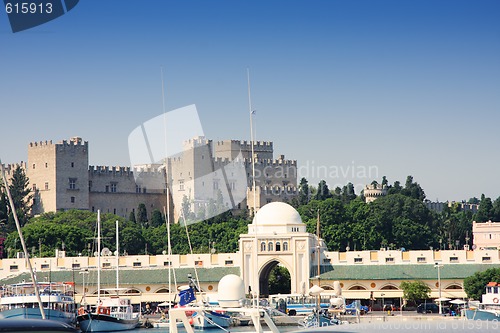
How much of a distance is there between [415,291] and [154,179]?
7093cm

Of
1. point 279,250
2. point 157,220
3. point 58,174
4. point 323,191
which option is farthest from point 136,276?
point 58,174

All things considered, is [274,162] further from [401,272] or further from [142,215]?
[401,272]

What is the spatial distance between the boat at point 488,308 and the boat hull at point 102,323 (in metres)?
15.3

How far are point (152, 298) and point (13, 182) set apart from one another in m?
50.7

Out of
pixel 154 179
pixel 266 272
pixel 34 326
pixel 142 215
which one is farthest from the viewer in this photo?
pixel 154 179

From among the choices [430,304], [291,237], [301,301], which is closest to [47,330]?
[301,301]

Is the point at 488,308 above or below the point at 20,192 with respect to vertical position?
below

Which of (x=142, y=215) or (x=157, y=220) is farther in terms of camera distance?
(x=142, y=215)

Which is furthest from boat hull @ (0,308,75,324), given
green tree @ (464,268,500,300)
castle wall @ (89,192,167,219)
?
castle wall @ (89,192,167,219)

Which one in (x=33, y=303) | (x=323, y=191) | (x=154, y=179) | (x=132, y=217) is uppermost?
(x=154, y=179)

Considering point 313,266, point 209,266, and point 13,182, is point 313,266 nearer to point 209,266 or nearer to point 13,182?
point 209,266

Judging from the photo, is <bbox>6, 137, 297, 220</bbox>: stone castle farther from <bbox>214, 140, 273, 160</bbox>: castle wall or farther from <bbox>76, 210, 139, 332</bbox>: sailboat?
<bbox>76, 210, 139, 332</bbox>: sailboat

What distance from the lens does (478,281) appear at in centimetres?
6562

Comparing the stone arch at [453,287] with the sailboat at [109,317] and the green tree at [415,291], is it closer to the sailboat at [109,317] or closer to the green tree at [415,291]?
the green tree at [415,291]
